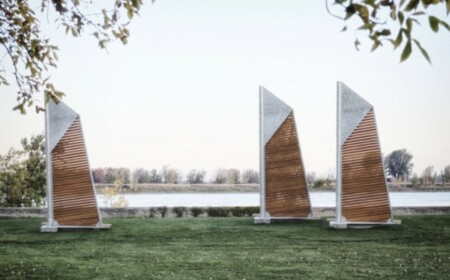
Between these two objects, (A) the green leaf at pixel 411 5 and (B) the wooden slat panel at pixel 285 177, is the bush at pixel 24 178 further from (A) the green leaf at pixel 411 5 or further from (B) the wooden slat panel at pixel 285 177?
(A) the green leaf at pixel 411 5

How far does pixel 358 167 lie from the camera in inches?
546

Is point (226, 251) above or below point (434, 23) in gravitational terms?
below

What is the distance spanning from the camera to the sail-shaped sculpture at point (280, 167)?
15008 millimetres

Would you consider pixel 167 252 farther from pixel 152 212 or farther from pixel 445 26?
pixel 445 26

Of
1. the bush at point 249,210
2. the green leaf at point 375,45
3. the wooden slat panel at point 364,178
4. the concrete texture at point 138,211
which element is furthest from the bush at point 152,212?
the green leaf at point 375,45

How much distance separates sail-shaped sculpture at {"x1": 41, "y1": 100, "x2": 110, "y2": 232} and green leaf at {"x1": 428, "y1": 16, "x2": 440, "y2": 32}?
12419mm

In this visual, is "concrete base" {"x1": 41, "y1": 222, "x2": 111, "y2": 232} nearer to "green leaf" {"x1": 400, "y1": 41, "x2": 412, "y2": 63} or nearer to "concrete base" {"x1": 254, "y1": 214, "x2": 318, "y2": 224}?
"concrete base" {"x1": 254, "y1": 214, "x2": 318, "y2": 224}

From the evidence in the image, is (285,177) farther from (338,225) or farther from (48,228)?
(48,228)

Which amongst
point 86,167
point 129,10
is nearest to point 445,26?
point 129,10

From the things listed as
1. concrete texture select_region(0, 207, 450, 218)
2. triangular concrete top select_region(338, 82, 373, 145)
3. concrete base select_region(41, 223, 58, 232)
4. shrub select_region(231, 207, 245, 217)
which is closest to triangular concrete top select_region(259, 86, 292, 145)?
triangular concrete top select_region(338, 82, 373, 145)

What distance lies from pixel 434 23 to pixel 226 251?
8326mm

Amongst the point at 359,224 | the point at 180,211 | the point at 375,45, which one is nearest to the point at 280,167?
the point at 359,224

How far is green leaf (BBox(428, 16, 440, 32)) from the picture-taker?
109 inches

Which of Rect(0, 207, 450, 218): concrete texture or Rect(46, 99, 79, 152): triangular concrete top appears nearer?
Rect(46, 99, 79, 152): triangular concrete top
